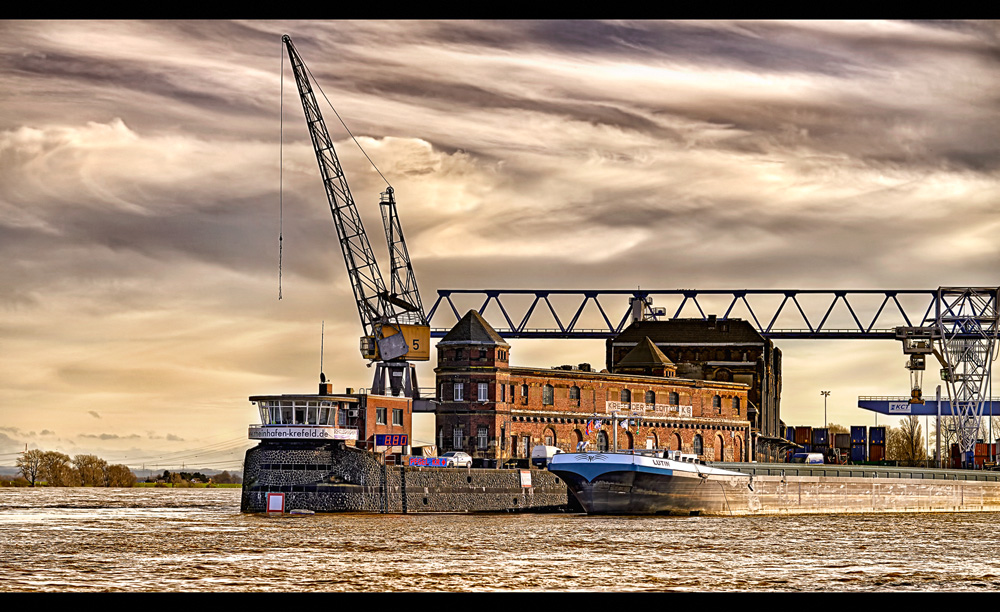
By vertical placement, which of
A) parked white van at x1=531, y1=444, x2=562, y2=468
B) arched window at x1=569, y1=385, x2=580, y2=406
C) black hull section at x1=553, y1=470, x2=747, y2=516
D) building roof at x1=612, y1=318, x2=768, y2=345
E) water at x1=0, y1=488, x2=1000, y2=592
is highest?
building roof at x1=612, y1=318, x2=768, y2=345

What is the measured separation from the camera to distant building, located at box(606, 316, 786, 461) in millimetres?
138875

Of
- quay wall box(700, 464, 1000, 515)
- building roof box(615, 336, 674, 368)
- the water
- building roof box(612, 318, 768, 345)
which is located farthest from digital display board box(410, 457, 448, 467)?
building roof box(612, 318, 768, 345)

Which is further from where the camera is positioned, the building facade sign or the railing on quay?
the railing on quay

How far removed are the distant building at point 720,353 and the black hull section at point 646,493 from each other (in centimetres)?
5648

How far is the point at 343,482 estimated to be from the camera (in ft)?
267

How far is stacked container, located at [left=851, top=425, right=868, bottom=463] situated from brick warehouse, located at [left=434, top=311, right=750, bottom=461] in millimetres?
22883

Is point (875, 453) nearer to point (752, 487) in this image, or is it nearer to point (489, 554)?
point (752, 487)

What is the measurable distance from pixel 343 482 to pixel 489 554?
35422 millimetres

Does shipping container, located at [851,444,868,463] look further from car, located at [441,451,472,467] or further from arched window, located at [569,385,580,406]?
car, located at [441,451,472,467]

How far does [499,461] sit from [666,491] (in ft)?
62.8

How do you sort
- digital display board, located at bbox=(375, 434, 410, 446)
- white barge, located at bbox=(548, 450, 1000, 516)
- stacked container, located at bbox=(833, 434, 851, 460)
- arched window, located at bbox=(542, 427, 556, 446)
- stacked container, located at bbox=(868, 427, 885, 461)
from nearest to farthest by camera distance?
1. white barge, located at bbox=(548, 450, 1000, 516)
2. digital display board, located at bbox=(375, 434, 410, 446)
3. arched window, located at bbox=(542, 427, 556, 446)
4. stacked container, located at bbox=(868, 427, 885, 461)
5. stacked container, located at bbox=(833, 434, 851, 460)

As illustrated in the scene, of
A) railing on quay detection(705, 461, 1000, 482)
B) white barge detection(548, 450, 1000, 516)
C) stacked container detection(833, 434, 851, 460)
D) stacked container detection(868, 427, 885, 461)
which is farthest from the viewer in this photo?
stacked container detection(833, 434, 851, 460)

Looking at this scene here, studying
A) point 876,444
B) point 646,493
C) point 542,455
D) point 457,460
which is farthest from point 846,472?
point 876,444
